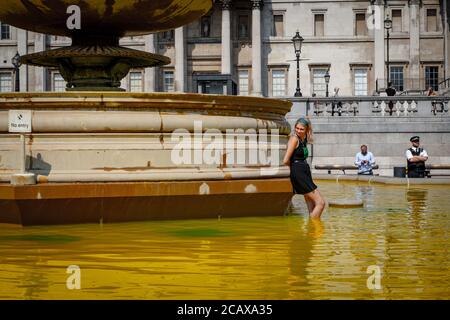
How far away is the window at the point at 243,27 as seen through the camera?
64.6 m

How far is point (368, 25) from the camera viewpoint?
62.7m

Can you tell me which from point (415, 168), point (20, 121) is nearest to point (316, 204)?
point (20, 121)

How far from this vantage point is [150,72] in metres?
64.6

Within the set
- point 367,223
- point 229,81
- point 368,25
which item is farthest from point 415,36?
point 367,223

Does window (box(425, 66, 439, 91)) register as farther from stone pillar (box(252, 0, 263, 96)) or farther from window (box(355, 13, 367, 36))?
stone pillar (box(252, 0, 263, 96))

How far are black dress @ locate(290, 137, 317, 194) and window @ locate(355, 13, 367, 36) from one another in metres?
54.9

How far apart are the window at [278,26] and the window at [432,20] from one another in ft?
37.9

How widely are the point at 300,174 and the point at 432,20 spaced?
184ft

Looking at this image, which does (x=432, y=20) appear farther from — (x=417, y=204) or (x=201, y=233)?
(x=201, y=233)

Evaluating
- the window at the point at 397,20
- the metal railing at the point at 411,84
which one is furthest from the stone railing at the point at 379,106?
the window at the point at 397,20

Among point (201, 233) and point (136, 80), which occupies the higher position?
point (136, 80)
